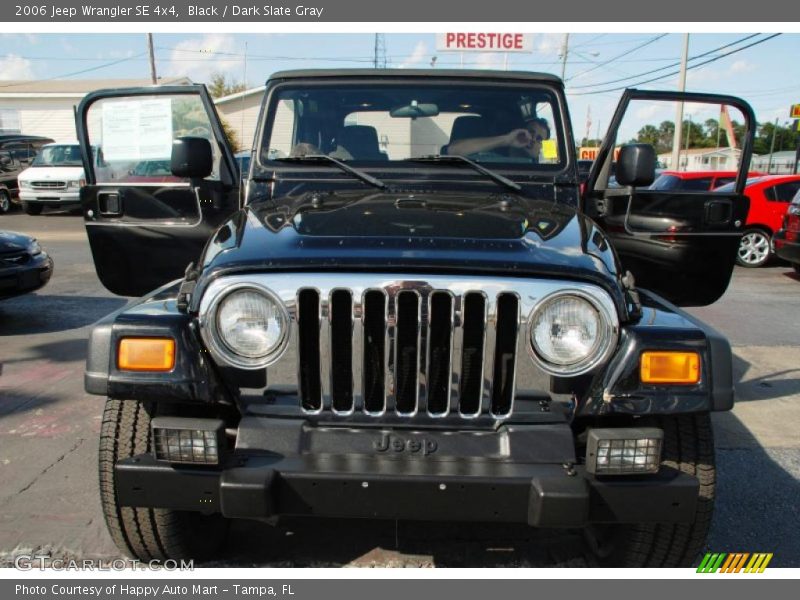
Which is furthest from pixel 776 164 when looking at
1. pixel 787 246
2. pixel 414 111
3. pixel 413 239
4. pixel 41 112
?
pixel 413 239

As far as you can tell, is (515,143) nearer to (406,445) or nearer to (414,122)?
(414,122)

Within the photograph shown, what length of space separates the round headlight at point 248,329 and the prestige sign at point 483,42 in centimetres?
2722

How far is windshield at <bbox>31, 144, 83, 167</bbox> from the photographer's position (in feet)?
61.3

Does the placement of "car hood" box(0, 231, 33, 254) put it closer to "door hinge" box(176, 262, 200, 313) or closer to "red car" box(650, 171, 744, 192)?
"door hinge" box(176, 262, 200, 313)

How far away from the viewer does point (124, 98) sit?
12.3 feet

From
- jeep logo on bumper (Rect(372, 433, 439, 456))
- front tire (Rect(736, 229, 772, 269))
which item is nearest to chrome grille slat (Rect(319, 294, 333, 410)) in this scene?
jeep logo on bumper (Rect(372, 433, 439, 456))

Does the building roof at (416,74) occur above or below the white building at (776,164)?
above

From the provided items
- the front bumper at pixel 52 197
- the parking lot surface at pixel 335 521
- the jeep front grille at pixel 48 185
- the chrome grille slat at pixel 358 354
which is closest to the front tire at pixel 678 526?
the parking lot surface at pixel 335 521

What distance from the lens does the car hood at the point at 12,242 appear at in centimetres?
702

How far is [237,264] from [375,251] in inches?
18.1

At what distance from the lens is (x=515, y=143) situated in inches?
140

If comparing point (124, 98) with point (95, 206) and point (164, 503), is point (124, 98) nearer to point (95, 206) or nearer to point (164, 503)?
point (95, 206)

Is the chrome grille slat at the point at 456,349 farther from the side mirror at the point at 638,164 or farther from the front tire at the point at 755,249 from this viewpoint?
the front tire at the point at 755,249

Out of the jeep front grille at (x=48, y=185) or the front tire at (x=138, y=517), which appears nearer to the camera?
the front tire at (x=138, y=517)
